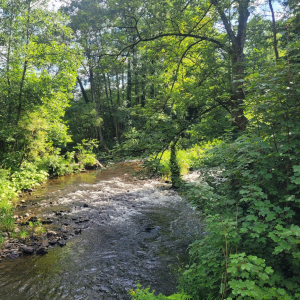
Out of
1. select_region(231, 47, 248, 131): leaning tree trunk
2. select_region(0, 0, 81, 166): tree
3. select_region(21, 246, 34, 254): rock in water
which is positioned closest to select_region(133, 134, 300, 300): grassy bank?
select_region(231, 47, 248, 131): leaning tree trunk

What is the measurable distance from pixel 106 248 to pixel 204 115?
181 inches

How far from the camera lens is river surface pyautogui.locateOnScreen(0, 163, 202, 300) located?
13.4 feet

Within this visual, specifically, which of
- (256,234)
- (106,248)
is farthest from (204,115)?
(106,248)

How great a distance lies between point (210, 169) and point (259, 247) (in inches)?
78.0

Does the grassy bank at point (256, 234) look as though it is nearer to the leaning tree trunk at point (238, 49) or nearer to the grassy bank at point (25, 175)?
the leaning tree trunk at point (238, 49)

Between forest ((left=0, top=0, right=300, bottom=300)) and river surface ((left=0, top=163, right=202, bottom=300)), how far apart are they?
3.15 feet

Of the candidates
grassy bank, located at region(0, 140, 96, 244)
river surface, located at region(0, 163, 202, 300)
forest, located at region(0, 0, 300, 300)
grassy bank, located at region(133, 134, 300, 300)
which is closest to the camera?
grassy bank, located at region(133, 134, 300, 300)

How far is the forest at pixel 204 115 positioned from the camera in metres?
2.60

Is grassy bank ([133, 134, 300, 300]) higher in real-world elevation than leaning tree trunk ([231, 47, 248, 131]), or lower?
lower

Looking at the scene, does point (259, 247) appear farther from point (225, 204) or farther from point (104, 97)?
point (104, 97)

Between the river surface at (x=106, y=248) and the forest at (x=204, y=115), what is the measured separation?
3.15 ft

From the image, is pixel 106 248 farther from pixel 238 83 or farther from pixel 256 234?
pixel 238 83

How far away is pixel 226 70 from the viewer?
234 inches

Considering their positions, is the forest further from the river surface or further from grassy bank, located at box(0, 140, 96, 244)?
the river surface
